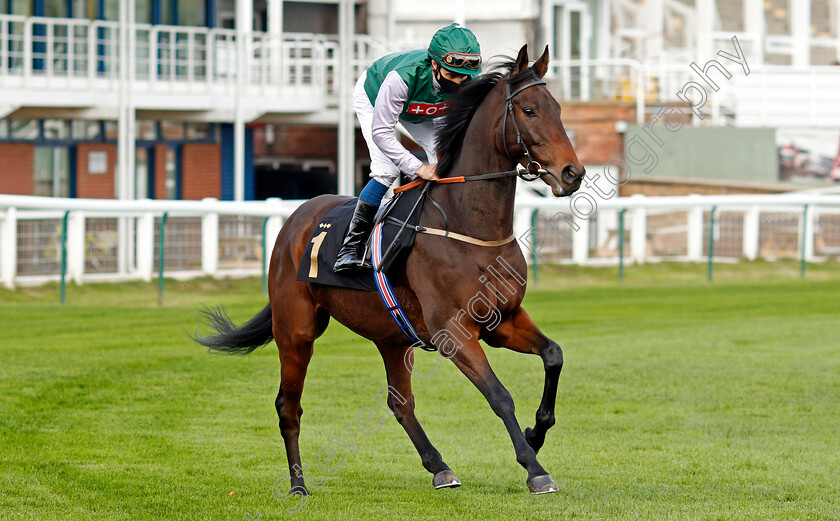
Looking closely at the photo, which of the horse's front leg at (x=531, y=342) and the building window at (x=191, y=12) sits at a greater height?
the building window at (x=191, y=12)

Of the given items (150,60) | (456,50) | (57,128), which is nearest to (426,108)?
(456,50)

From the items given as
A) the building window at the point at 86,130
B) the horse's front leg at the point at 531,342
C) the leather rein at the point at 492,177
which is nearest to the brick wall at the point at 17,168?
the building window at the point at 86,130

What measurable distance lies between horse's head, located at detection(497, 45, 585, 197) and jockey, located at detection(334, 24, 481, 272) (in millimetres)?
289

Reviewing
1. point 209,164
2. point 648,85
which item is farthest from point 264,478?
point 648,85

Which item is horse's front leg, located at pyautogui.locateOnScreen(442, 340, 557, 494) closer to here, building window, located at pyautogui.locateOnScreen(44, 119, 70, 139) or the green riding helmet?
the green riding helmet

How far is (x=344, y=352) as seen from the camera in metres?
9.75

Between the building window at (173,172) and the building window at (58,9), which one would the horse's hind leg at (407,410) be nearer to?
the building window at (173,172)

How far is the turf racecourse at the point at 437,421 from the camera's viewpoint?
16.3 feet

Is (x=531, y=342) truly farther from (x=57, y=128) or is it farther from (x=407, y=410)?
(x=57, y=128)

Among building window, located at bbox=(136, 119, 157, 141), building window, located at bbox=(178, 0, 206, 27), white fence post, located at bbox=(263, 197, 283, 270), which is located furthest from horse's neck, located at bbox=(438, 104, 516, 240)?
building window, located at bbox=(178, 0, 206, 27)

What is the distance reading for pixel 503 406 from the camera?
4562mm

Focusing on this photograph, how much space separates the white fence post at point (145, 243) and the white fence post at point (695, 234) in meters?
6.69

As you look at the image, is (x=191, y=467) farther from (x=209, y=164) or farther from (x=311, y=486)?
(x=209, y=164)

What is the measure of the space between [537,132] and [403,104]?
717mm
